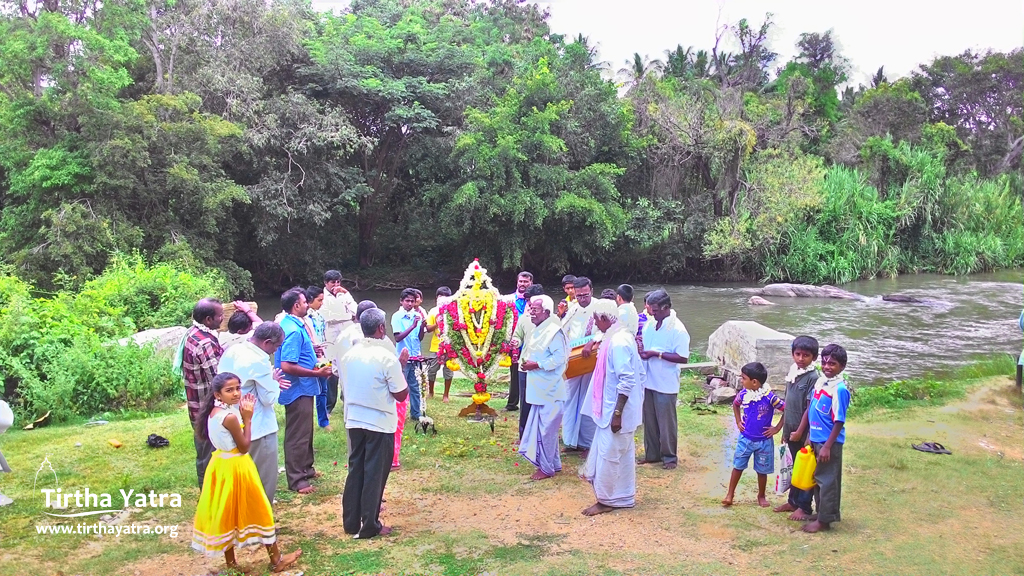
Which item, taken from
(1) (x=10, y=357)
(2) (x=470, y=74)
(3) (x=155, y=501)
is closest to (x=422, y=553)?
(3) (x=155, y=501)

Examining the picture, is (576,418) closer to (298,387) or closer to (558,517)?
(558,517)

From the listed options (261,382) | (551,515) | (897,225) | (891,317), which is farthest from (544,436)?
(897,225)

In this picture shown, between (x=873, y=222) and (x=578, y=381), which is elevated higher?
(x=873, y=222)

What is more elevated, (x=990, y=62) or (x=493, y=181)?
(x=990, y=62)

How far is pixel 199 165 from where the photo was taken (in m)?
18.4

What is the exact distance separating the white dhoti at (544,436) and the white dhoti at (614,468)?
780mm

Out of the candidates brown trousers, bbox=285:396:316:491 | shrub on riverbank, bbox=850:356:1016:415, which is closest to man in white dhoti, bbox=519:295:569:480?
brown trousers, bbox=285:396:316:491

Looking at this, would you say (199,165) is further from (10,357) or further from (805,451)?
(805,451)

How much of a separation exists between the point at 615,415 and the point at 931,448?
12.1 feet

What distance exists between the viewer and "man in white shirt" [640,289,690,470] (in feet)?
21.7

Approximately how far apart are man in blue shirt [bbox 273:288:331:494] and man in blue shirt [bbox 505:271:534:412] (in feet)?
8.26

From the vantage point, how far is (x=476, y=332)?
25.6 ft

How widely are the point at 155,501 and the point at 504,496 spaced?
271 centimetres

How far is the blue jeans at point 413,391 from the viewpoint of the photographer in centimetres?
793
